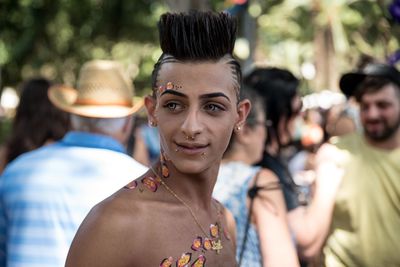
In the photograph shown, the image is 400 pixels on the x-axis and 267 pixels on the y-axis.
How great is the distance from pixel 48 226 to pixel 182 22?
4.97 feet

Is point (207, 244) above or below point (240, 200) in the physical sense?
above

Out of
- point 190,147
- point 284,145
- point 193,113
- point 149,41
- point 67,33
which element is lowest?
point 149,41

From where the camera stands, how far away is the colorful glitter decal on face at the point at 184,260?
2311mm

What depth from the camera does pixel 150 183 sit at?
2.45 meters

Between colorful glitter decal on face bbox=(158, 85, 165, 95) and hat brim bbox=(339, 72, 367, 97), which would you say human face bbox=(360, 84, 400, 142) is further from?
colorful glitter decal on face bbox=(158, 85, 165, 95)

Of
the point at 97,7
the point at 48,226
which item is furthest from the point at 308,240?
the point at 97,7

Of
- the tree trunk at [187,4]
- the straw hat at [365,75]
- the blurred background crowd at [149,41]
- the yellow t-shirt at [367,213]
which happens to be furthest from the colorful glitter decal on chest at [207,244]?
the tree trunk at [187,4]

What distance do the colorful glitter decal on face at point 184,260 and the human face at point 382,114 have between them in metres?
2.87

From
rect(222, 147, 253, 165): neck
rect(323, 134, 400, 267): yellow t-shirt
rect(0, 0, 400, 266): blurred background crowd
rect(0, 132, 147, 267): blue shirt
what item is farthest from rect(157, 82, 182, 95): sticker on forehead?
rect(0, 0, 400, 266): blurred background crowd

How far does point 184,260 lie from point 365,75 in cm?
308

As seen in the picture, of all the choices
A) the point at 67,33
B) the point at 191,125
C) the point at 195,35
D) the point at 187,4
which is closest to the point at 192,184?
the point at 191,125

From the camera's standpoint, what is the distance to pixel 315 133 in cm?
1093

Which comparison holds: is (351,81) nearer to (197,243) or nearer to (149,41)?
(197,243)

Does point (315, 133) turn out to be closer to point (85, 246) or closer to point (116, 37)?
point (85, 246)
